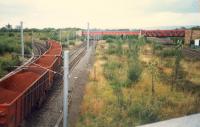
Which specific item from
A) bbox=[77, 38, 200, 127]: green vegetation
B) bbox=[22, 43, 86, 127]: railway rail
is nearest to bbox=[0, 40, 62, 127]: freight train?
bbox=[22, 43, 86, 127]: railway rail

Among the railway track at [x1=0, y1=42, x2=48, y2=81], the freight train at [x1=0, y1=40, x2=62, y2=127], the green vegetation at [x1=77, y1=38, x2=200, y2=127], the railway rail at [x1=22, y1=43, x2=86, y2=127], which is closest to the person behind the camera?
the freight train at [x1=0, y1=40, x2=62, y2=127]

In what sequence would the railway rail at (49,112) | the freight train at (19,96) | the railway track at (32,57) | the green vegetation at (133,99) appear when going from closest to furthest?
1. the freight train at (19,96)
2. the railway track at (32,57)
3. the railway rail at (49,112)
4. the green vegetation at (133,99)

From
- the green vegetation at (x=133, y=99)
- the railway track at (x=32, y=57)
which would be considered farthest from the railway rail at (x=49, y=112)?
the railway track at (x=32, y=57)

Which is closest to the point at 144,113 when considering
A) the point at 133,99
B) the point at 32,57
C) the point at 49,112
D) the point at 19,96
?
the point at 133,99

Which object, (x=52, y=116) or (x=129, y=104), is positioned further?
(x=129, y=104)

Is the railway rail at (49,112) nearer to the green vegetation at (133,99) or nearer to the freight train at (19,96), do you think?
the freight train at (19,96)

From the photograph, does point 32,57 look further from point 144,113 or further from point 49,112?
point 144,113

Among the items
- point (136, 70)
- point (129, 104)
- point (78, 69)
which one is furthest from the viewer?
point (78, 69)

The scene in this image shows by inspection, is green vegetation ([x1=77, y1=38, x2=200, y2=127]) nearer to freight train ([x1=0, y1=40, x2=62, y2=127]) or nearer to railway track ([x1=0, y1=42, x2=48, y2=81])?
freight train ([x1=0, y1=40, x2=62, y2=127])

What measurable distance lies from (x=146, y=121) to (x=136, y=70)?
9.51 meters

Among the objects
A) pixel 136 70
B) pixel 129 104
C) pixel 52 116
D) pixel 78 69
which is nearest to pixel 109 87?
pixel 136 70

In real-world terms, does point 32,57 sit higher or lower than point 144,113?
higher

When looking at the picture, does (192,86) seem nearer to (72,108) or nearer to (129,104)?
(129,104)

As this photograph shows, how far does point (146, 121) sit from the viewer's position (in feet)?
55.4
